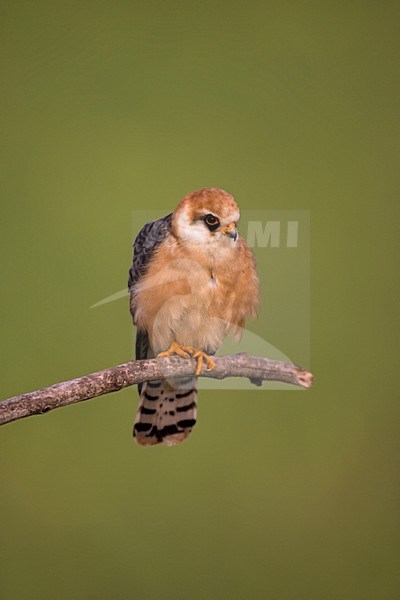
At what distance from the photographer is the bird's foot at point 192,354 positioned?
2193 mm

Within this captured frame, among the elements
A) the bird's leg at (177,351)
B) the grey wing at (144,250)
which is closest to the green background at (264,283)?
the grey wing at (144,250)

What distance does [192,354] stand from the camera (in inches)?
89.3

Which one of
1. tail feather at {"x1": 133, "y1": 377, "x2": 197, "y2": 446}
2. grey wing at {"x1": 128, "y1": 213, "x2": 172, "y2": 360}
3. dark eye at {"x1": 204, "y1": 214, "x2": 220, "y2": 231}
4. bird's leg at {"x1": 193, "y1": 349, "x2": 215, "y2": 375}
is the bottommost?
tail feather at {"x1": 133, "y1": 377, "x2": 197, "y2": 446}

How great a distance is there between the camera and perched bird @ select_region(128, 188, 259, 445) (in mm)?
2090

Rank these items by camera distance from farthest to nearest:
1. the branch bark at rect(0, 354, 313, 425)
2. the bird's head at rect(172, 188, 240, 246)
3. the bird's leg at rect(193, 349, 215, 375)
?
the bird's leg at rect(193, 349, 215, 375), the bird's head at rect(172, 188, 240, 246), the branch bark at rect(0, 354, 313, 425)

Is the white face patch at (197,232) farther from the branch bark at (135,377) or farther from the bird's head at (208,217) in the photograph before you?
the branch bark at (135,377)

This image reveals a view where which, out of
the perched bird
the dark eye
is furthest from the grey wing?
the dark eye

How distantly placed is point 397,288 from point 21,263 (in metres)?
1.29

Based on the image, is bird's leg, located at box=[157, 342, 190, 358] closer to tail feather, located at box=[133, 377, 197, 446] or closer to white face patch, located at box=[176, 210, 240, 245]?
tail feather, located at box=[133, 377, 197, 446]

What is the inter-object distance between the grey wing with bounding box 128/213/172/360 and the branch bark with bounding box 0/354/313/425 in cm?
8

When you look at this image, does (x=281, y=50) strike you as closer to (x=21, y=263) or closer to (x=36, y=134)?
(x=36, y=134)

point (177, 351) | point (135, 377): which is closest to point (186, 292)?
point (177, 351)

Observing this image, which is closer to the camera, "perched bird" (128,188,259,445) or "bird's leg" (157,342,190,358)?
"perched bird" (128,188,259,445)

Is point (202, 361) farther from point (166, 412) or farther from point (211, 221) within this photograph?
point (211, 221)
